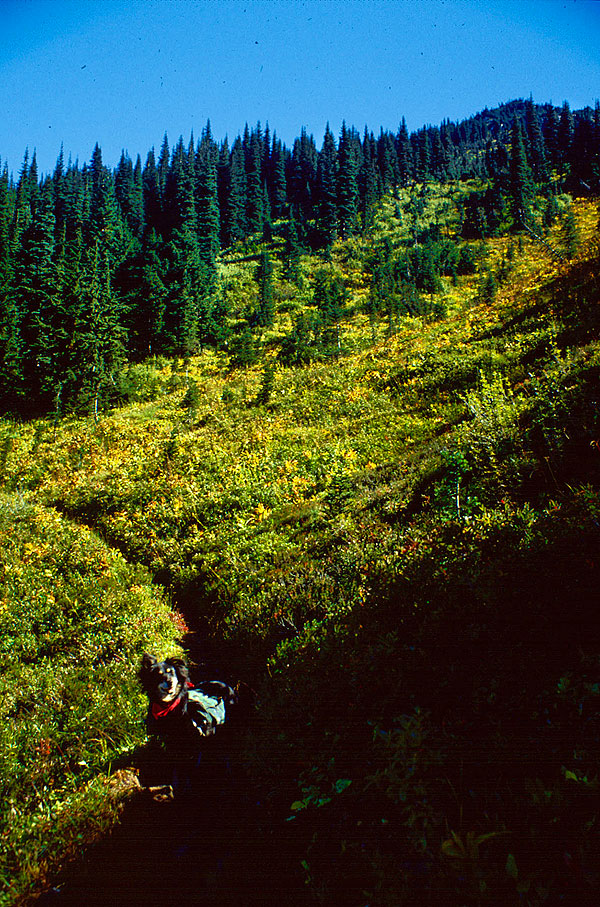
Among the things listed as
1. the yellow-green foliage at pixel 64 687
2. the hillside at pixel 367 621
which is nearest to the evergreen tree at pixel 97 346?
the hillside at pixel 367 621

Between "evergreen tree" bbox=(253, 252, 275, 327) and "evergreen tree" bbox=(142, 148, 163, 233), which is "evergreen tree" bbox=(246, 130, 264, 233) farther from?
"evergreen tree" bbox=(253, 252, 275, 327)

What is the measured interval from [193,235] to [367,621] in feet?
196

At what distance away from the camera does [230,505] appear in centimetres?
1232

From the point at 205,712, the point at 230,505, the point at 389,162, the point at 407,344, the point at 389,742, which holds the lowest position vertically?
the point at 205,712

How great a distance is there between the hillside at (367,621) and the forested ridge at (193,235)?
1691cm

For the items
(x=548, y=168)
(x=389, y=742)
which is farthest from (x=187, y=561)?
(x=548, y=168)

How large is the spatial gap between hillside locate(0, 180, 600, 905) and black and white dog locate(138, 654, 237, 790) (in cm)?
57

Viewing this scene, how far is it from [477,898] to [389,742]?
1.29m

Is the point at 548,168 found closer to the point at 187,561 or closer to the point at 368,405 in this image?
the point at 368,405

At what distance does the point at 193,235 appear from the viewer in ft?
179

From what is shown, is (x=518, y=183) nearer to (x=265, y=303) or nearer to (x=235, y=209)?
(x=265, y=303)

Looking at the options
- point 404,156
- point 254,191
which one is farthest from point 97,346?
point 404,156

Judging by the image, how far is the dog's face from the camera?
465 cm

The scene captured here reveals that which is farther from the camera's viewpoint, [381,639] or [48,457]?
[48,457]
